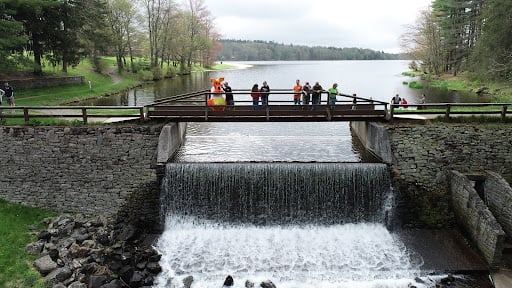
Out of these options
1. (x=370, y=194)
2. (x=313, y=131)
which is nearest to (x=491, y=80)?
(x=313, y=131)

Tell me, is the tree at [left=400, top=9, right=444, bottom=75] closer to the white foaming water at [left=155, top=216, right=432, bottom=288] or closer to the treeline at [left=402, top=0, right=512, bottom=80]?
the treeline at [left=402, top=0, right=512, bottom=80]

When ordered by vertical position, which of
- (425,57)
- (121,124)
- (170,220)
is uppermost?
(425,57)

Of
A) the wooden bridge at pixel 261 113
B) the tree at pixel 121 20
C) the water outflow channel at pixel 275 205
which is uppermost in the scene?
the tree at pixel 121 20

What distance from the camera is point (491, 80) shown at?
3122 cm

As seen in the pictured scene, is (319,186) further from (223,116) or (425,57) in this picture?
(425,57)

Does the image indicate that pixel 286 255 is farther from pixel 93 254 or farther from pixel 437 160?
pixel 437 160

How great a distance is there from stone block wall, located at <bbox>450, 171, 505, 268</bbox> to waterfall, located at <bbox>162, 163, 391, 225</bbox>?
8.26 ft

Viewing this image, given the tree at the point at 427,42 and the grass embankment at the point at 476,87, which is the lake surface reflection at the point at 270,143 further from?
the tree at the point at 427,42

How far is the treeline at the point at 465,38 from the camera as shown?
28422 millimetres

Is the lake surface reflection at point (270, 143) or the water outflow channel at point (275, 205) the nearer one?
the water outflow channel at point (275, 205)

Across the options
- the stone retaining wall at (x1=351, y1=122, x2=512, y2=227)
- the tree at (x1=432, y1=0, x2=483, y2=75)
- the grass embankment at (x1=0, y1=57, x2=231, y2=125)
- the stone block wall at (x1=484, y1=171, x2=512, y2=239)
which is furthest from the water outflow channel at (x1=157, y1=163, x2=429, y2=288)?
the tree at (x1=432, y1=0, x2=483, y2=75)

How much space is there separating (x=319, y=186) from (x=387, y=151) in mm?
3116

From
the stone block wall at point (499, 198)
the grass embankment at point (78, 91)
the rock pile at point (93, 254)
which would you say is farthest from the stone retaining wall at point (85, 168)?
the stone block wall at point (499, 198)

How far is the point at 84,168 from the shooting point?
1562 cm
